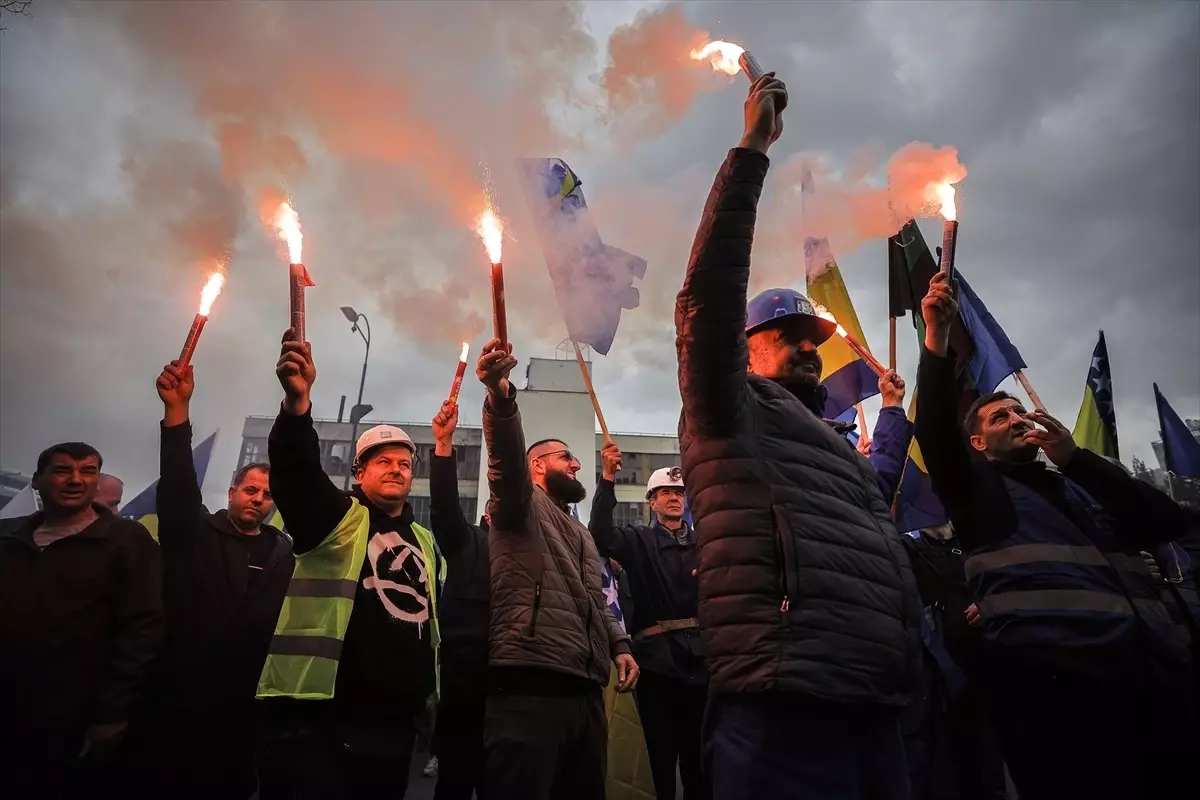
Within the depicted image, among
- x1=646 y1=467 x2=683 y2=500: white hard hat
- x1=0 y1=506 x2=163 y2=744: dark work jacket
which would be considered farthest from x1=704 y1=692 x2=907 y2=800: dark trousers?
x1=646 y1=467 x2=683 y2=500: white hard hat

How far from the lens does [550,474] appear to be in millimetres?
5016

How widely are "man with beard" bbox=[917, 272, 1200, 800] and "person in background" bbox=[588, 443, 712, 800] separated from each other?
2.25 m

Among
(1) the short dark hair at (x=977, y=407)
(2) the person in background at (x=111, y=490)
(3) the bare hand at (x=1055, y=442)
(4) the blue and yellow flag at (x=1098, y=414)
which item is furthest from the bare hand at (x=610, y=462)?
(4) the blue and yellow flag at (x=1098, y=414)

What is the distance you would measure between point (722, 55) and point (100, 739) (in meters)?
4.71

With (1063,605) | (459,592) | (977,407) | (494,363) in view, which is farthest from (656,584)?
(1063,605)

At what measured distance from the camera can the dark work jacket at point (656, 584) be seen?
17.9 ft

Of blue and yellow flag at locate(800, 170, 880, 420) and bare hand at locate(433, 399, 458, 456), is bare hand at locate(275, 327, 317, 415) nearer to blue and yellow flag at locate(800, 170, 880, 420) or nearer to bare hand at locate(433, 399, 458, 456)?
bare hand at locate(433, 399, 458, 456)

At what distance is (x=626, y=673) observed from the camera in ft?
14.4

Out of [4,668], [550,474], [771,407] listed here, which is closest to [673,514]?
[550,474]

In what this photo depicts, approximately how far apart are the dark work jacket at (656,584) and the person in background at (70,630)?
3.21 metres

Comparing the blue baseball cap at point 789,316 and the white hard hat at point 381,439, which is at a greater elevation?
the blue baseball cap at point 789,316

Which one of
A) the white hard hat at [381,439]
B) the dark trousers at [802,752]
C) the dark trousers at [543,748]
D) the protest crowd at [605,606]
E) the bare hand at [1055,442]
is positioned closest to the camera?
the dark trousers at [802,752]

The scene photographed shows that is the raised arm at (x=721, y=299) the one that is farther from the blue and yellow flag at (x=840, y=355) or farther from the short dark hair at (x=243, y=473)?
the blue and yellow flag at (x=840, y=355)

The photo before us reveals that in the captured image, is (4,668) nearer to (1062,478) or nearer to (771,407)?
(771,407)
